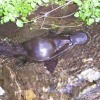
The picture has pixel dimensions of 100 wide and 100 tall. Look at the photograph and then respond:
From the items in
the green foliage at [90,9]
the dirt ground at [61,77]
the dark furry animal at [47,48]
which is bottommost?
the dirt ground at [61,77]

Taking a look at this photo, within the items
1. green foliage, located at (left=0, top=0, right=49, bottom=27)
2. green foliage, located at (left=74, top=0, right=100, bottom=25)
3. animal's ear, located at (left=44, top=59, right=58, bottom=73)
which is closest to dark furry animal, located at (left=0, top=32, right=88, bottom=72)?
animal's ear, located at (left=44, top=59, right=58, bottom=73)

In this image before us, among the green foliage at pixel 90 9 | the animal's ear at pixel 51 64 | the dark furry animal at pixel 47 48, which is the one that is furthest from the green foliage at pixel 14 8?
the animal's ear at pixel 51 64

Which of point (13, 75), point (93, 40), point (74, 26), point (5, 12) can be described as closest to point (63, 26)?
point (74, 26)

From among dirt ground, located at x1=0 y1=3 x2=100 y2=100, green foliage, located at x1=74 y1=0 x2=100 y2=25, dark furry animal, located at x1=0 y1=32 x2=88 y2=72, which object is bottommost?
dirt ground, located at x1=0 y1=3 x2=100 y2=100

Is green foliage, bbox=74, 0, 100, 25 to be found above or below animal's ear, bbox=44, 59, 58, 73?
above

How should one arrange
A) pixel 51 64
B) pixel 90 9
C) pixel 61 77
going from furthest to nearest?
pixel 51 64
pixel 61 77
pixel 90 9

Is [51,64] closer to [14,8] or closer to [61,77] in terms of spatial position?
[61,77]

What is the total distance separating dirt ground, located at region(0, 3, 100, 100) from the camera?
11.0 ft

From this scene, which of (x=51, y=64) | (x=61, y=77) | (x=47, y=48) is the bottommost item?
(x=61, y=77)

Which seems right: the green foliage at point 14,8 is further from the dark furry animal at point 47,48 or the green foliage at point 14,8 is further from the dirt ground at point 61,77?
the dirt ground at point 61,77

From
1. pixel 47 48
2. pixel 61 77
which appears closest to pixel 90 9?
pixel 47 48

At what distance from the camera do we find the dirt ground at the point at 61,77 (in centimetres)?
335

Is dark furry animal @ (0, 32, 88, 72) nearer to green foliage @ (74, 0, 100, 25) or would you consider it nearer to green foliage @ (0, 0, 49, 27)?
green foliage @ (0, 0, 49, 27)

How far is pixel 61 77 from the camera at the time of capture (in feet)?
11.3
